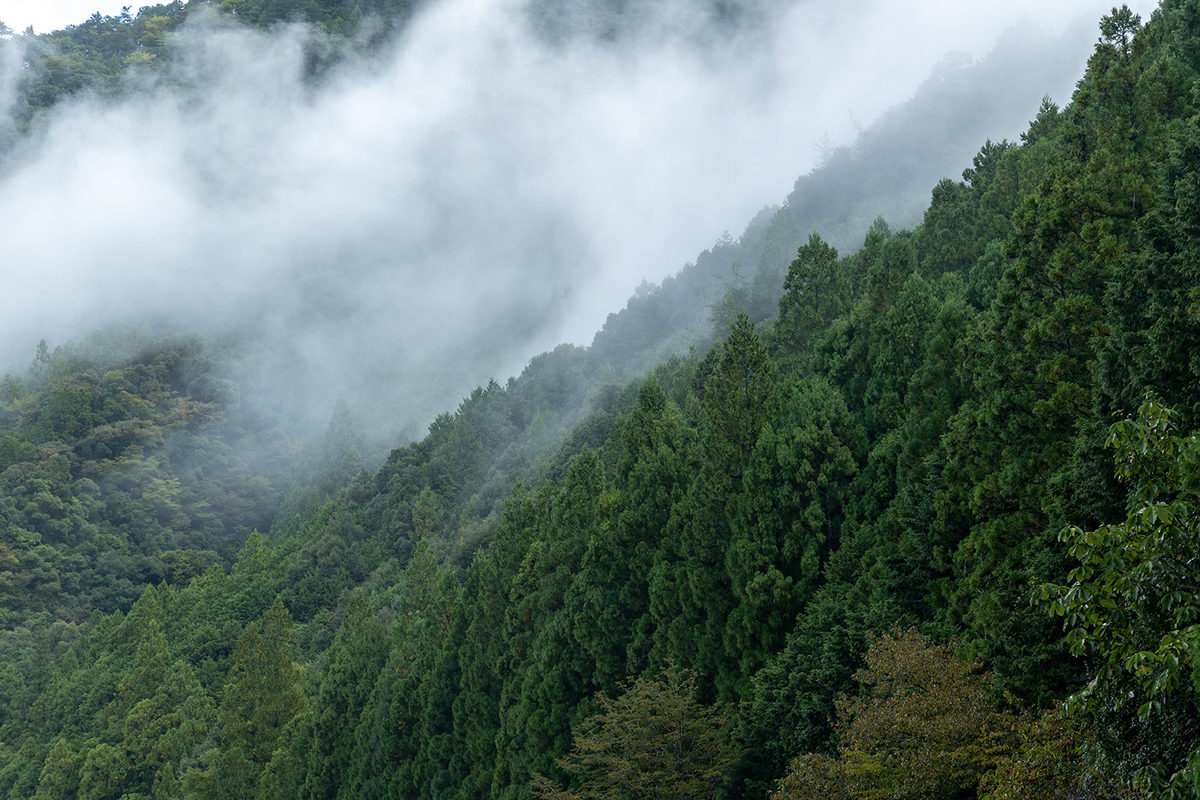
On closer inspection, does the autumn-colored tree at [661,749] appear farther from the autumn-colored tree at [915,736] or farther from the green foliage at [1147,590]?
the green foliage at [1147,590]

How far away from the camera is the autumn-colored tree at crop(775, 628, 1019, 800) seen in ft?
41.9

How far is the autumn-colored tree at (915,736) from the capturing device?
12781 millimetres

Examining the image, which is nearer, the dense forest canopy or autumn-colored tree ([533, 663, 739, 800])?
the dense forest canopy

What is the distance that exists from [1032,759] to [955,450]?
1044cm

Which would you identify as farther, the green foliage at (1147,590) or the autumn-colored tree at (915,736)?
the autumn-colored tree at (915,736)

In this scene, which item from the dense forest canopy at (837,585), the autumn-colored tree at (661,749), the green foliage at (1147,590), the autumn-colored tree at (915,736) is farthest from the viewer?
the autumn-colored tree at (661,749)

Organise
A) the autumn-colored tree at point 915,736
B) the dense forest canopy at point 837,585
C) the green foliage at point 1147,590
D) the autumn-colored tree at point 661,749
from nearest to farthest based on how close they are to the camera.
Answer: the green foliage at point 1147,590, the dense forest canopy at point 837,585, the autumn-colored tree at point 915,736, the autumn-colored tree at point 661,749

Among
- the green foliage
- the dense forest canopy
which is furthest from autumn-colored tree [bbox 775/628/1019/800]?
the green foliage

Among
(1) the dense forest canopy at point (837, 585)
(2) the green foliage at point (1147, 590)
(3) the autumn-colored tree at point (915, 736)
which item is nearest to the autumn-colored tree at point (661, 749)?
(1) the dense forest canopy at point (837, 585)

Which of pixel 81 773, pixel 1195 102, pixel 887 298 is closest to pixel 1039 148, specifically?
pixel 887 298

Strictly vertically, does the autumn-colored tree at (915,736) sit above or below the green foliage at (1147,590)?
below

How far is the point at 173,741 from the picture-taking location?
Result: 59844 mm

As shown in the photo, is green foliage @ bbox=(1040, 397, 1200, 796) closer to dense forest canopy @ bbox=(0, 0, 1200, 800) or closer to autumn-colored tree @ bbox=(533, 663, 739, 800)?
dense forest canopy @ bbox=(0, 0, 1200, 800)

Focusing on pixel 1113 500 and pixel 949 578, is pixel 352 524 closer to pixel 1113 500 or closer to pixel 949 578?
pixel 949 578
